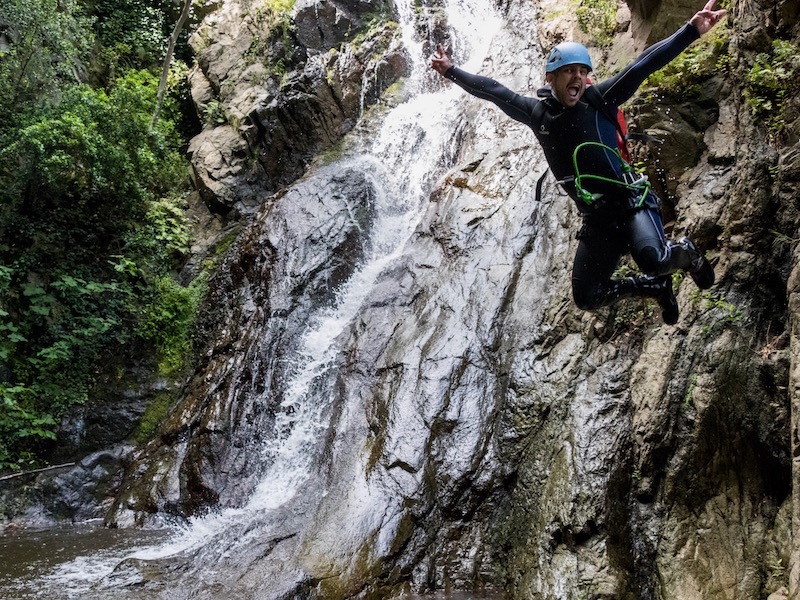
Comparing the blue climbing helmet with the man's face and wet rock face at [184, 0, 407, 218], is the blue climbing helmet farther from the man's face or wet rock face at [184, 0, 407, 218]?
wet rock face at [184, 0, 407, 218]

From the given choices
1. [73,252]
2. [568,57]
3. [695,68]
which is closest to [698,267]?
[568,57]

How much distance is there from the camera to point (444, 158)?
36.9 ft

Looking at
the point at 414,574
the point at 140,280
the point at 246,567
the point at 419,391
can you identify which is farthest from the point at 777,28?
the point at 140,280

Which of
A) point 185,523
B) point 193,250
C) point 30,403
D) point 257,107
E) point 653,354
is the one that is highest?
point 257,107

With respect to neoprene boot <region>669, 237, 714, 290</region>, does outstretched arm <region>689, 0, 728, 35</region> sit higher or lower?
higher

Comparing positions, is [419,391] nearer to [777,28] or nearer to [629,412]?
[629,412]

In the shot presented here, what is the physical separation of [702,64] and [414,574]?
5697 mm

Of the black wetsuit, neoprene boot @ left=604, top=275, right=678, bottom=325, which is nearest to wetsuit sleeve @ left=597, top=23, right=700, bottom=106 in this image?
the black wetsuit

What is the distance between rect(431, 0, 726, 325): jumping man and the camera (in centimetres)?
372

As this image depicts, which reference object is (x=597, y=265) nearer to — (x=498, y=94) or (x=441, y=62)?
(x=498, y=94)

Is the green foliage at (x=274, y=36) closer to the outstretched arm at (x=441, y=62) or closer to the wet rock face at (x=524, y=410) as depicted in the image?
the wet rock face at (x=524, y=410)

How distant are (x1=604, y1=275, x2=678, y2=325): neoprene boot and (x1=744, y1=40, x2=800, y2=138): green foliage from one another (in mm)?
1732

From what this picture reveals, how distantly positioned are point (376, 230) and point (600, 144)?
6980 millimetres

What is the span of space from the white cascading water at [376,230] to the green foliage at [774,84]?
5697 mm
